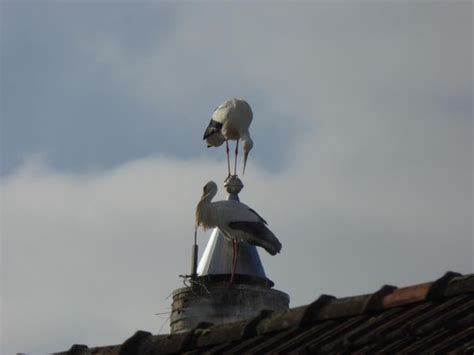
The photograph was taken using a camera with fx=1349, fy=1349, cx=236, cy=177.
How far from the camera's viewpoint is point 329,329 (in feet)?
27.6

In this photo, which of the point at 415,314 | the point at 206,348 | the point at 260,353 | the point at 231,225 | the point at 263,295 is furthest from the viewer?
the point at 231,225

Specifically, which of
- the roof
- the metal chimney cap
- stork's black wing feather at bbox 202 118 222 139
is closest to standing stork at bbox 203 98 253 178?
stork's black wing feather at bbox 202 118 222 139

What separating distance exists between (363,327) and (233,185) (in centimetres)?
1097

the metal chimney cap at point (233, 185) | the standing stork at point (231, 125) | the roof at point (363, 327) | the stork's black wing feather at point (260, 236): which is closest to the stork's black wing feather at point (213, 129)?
the standing stork at point (231, 125)

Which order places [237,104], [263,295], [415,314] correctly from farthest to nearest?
[237,104], [263,295], [415,314]

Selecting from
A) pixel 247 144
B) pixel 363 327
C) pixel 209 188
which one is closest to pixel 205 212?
pixel 209 188

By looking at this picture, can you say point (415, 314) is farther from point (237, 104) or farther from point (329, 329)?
point (237, 104)

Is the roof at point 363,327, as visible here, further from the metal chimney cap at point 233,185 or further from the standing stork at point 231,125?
the standing stork at point 231,125

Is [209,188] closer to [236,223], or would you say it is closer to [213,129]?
[236,223]

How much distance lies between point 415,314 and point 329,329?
25.4 inches

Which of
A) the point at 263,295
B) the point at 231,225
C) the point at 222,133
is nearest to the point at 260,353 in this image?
the point at 263,295

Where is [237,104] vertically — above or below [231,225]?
above

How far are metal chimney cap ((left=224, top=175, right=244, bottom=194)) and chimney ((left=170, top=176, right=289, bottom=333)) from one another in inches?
55.7

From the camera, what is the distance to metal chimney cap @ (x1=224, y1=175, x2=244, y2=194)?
62.4 ft
